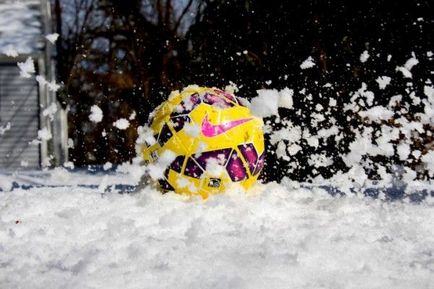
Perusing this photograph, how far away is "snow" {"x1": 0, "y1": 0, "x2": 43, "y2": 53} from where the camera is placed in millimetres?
13054

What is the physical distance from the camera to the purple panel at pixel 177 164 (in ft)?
15.3

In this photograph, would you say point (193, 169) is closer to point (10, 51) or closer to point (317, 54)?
point (317, 54)

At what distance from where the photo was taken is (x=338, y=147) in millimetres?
7754

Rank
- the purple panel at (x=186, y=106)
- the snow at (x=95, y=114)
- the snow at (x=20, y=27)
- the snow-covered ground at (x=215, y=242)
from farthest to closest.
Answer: the snow at (x=95, y=114) → the snow at (x=20, y=27) → the purple panel at (x=186, y=106) → the snow-covered ground at (x=215, y=242)

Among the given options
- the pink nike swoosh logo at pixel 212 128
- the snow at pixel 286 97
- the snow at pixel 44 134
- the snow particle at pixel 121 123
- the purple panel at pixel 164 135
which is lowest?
the snow particle at pixel 121 123

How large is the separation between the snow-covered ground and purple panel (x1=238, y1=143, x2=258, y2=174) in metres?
0.26

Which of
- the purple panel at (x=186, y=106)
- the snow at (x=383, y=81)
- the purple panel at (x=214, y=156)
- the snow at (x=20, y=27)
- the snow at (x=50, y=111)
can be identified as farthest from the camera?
the snow at (x=20, y=27)

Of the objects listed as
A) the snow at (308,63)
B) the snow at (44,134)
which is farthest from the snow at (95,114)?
the snow at (308,63)

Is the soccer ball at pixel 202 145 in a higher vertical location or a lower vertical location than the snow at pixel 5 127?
higher

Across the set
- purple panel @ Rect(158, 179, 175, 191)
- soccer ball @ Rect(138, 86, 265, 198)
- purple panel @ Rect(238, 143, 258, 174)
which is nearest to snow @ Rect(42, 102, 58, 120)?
soccer ball @ Rect(138, 86, 265, 198)

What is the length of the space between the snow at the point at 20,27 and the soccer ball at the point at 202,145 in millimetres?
8979

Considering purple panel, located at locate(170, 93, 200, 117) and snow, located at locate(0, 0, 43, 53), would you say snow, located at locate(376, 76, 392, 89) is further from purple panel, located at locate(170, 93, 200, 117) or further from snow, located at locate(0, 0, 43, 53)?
snow, located at locate(0, 0, 43, 53)

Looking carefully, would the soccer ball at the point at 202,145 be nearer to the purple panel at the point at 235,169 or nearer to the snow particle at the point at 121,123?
the purple panel at the point at 235,169

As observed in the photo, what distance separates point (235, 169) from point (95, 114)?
1184 cm
